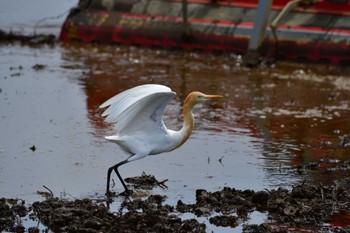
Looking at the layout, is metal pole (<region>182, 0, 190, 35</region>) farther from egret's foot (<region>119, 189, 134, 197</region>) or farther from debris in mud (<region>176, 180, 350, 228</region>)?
egret's foot (<region>119, 189, 134, 197</region>)

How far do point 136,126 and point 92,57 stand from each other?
944cm

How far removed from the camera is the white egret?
9148 millimetres

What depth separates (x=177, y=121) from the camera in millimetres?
13109

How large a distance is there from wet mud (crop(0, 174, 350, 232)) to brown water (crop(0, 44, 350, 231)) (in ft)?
0.84

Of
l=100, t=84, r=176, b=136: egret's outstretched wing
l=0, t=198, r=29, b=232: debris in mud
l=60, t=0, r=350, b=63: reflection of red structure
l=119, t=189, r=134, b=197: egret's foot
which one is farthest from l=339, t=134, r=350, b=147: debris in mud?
l=60, t=0, r=350, b=63: reflection of red structure

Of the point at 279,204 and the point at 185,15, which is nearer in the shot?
the point at 279,204

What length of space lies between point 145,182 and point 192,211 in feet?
3.70

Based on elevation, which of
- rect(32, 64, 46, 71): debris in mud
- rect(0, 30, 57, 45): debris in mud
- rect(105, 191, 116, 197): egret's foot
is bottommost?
rect(105, 191, 116, 197): egret's foot

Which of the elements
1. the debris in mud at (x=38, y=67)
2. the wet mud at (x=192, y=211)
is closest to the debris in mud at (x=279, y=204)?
the wet mud at (x=192, y=211)

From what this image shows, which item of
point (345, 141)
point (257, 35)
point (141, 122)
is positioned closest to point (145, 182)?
point (141, 122)

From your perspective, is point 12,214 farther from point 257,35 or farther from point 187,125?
point 257,35

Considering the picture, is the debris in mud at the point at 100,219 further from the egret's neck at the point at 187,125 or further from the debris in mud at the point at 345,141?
the debris in mud at the point at 345,141

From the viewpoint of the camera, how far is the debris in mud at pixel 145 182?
31.3ft

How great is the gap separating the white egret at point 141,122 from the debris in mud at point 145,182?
34 centimetres
